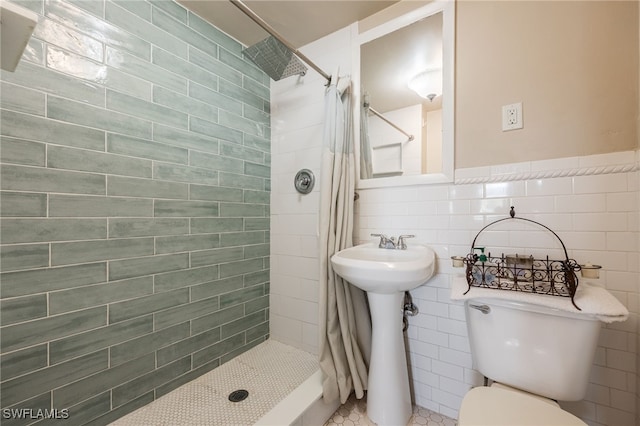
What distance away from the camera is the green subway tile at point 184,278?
1.32 metres

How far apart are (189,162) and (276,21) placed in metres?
1.04

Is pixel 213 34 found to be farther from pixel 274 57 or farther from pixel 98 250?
pixel 98 250

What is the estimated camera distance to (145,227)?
1.26 meters

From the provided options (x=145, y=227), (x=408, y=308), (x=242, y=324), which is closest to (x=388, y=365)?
(x=408, y=308)

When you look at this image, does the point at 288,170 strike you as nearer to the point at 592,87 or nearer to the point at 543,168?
the point at 543,168

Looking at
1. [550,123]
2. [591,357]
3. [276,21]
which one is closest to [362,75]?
[276,21]

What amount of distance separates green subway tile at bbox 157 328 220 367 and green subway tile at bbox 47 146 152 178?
3.01 feet

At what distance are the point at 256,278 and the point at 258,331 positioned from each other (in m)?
A: 0.38

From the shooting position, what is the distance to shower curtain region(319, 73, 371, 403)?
4.22ft

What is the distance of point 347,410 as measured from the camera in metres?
1.32

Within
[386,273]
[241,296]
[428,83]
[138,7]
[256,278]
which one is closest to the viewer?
[386,273]

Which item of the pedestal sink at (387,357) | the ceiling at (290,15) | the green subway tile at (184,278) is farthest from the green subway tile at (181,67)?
the pedestal sink at (387,357)

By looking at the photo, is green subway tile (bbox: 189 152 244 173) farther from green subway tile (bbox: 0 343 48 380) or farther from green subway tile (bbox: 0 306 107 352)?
green subway tile (bbox: 0 343 48 380)

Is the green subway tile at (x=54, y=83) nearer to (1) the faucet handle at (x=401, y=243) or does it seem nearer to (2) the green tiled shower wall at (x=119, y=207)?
(2) the green tiled shower wall at (x=119, y=207)
